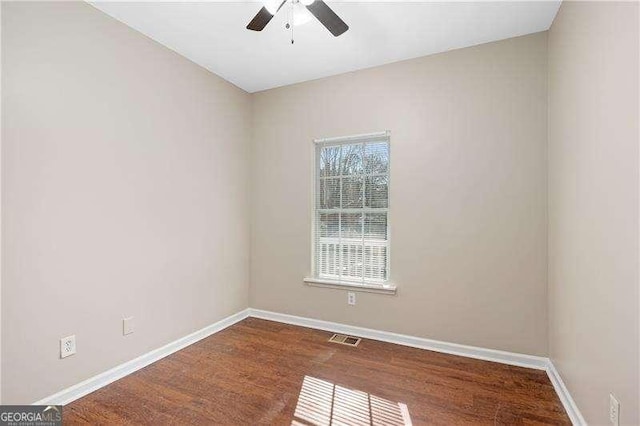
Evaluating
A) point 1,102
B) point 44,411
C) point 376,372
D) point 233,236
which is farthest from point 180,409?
point 1,102

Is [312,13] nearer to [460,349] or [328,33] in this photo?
[328,33]

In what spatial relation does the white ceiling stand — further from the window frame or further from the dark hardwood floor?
the dark hardwood floor

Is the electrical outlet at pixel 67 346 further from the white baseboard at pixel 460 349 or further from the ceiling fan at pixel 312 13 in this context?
the ceiling fan at pixel 312 13

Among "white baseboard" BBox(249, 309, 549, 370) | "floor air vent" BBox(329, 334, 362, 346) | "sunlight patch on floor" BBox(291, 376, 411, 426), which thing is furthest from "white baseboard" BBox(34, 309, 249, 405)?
"sunlight patch on floor" BBox(291, 376, 411, 426)

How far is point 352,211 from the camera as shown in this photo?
3211 millimetres

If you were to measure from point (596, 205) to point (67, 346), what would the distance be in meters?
3.32

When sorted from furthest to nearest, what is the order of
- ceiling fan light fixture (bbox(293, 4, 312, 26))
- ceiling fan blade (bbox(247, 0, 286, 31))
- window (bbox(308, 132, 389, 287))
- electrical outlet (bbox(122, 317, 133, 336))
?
window (bbox(308, 132, 389, 287)) < electrical outlet (bbox(122, 317, 133, 336)) < ceiling fan light fixture (bbox(293, 4, 312, 26)) < ceiling fan blade (bbox(247, 0, 286, 31))

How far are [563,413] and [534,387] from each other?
0.94 ft

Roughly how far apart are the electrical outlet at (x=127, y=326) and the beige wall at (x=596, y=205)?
305cm

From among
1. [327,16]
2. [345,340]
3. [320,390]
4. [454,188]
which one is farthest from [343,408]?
[327,16]

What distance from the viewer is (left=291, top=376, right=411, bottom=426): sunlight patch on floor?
1.82 metres

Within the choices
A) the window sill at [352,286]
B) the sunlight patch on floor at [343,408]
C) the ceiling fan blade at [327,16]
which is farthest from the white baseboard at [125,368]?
the ceiling fan blade at [327,16]

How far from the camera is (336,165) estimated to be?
3305 millimetres

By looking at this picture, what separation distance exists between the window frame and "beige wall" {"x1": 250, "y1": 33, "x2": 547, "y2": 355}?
2.3 inches
